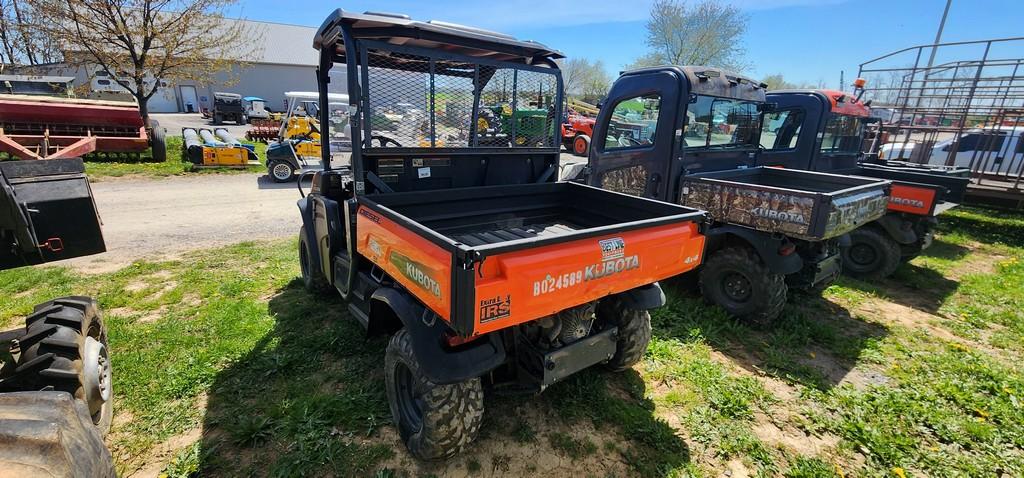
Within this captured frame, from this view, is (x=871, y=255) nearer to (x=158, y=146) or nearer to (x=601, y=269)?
(x=601, y=269)

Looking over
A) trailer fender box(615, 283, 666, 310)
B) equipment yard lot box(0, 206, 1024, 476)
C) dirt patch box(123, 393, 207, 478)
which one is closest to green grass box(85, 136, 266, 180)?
equipment yard lot box(0, 206, 1024, 476)

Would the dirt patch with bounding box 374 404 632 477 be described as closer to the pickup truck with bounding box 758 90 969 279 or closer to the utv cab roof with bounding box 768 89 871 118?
the pickup truck with bounding box 758 90 969 279

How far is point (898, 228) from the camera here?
5961 mm

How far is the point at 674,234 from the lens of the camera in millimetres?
2863

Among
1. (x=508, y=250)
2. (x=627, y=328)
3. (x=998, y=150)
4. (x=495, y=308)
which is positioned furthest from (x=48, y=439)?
(x=998, y=150)

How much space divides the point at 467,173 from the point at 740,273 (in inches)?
117

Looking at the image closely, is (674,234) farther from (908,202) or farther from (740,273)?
(908,202)

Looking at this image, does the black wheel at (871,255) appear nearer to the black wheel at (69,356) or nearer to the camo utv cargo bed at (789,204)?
the camo utv cargo bed at (789,204)

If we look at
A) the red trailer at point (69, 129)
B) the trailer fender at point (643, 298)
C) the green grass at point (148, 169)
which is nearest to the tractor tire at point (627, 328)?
the trailer fender at point (643, 298)

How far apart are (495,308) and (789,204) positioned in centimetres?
331

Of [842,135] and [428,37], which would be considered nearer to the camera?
[428,37]

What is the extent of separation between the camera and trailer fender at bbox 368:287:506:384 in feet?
7.95

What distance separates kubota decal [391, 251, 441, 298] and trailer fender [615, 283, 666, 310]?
1.48 m

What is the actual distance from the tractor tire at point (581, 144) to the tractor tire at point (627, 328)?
1625 cm
